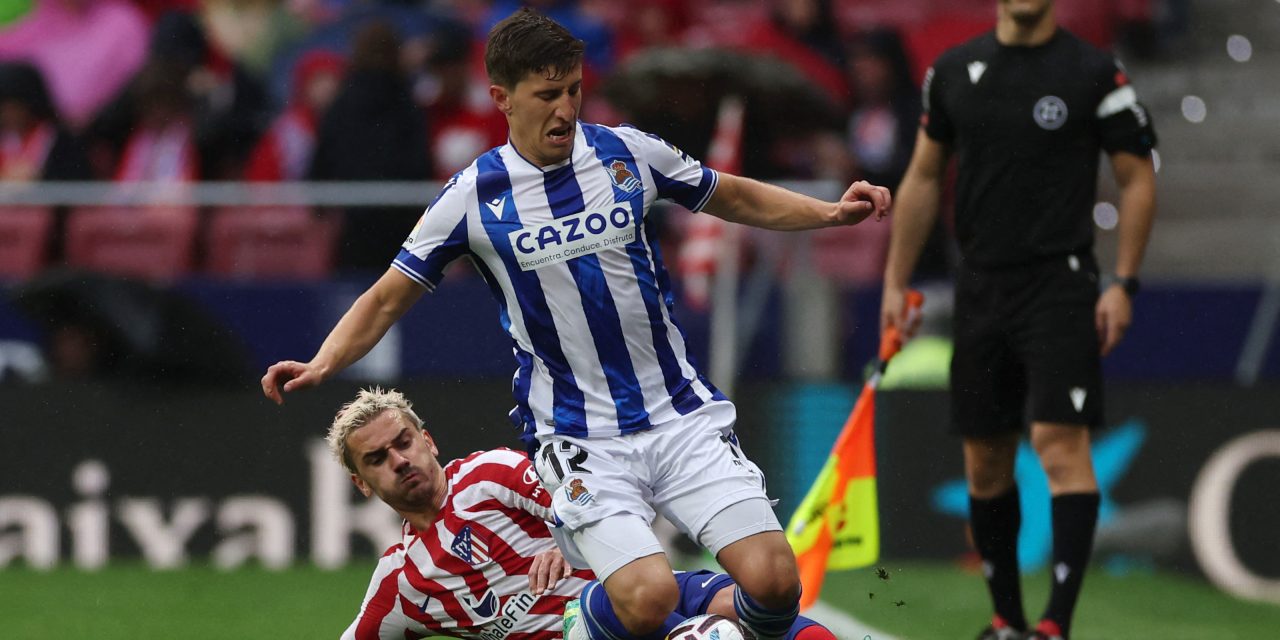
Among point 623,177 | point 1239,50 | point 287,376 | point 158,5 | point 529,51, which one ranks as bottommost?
point 287,376

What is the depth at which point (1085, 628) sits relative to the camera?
7055 millimetres

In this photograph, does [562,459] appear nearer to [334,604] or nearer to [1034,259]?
[1034,259]

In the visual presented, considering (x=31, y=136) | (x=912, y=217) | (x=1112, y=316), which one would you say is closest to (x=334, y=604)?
(x=912, y=217)

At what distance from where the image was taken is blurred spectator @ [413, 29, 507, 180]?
10.3 m

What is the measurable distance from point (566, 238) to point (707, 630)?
1.08 meters

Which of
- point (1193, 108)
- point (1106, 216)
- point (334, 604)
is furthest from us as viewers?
point (1193, 108)

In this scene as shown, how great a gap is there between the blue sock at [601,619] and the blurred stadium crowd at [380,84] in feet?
14.9

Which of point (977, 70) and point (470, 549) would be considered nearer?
point (470, 549)

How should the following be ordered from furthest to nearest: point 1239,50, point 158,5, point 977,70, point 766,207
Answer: point 1239,50 → point 158,5 → point 977,70 → point 766,207

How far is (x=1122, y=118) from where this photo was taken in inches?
236

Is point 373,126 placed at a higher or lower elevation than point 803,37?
lower

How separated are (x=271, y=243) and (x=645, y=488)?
4919 mm

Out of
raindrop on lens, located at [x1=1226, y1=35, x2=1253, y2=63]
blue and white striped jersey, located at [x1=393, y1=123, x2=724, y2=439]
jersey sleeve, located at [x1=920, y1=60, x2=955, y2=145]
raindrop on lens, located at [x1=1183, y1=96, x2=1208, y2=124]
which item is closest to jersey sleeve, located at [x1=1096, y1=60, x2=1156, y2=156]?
jersey sleeve, located at [x1=920, y1=60, x2=955, y2=145]

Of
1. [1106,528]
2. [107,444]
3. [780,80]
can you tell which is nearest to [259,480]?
[107,444]
